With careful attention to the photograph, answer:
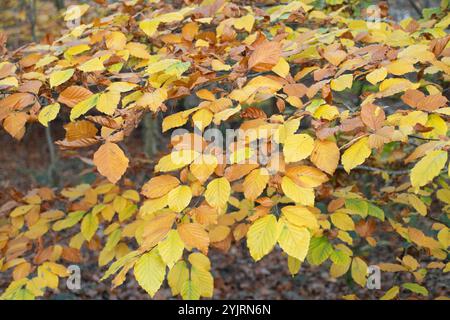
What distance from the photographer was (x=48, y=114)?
1.74 metres

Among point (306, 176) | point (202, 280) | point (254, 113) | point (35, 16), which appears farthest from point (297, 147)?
point (35, 16)

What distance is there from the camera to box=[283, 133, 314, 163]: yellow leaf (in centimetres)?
140

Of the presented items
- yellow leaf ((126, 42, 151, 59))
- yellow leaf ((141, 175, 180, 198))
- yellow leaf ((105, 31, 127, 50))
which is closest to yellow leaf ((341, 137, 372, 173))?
yellow leaf ((141, 175, 180, 198))

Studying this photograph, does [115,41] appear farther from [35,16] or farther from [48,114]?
[35,16]

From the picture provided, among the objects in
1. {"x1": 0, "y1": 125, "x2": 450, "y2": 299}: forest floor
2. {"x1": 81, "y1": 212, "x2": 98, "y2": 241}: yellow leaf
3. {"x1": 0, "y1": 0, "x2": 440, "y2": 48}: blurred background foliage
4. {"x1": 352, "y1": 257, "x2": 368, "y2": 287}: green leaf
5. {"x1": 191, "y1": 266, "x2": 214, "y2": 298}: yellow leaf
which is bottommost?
{"x1": 0, "y1": 125, "x2": 450, "y2": 299}: forest floor

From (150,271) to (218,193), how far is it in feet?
1.12

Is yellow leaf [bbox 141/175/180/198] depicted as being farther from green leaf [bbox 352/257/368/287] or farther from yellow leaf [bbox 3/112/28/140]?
green leaf [bbox 352/257/368/287]

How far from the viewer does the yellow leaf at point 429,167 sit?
1.33 m

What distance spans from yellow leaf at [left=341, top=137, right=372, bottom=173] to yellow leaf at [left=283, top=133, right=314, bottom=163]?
129 mm

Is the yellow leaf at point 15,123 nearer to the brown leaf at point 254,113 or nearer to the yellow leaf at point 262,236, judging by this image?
the brown leaf at point 254,113

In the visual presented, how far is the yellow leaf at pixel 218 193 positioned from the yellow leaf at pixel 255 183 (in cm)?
7

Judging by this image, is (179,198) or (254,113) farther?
(254,113)
